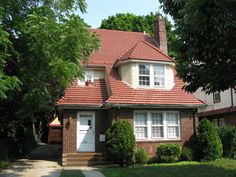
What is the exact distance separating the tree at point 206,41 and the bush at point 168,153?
9.51m

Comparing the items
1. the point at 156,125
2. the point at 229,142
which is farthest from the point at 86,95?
the point at 229,142

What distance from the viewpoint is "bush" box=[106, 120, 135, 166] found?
19.1 metres

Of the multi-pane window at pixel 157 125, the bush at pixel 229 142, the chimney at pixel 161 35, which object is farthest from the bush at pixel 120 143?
the chimney at pixel 161 35

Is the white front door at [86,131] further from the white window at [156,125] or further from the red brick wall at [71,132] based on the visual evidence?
the white window at [156,125]

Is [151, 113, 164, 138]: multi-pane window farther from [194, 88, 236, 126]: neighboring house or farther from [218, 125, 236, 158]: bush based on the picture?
[194, 88, 236, 126]: neighboring house

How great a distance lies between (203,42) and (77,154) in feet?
41.1

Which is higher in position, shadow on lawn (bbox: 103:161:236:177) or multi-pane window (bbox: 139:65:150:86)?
multi-pane window (bbox: 139:65:150:86)

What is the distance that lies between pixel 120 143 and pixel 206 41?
1017cm

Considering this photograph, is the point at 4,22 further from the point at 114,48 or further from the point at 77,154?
the point at 114,48

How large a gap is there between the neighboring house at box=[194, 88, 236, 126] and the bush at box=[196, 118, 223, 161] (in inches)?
385

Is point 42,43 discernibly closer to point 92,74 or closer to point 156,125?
point 92,74

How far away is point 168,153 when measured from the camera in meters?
20.8

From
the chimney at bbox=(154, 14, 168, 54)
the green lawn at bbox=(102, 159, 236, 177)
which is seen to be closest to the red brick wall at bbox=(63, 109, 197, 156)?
the green lawn at bbox=(102, 159, 236, 177)

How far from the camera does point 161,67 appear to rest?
925 inches
